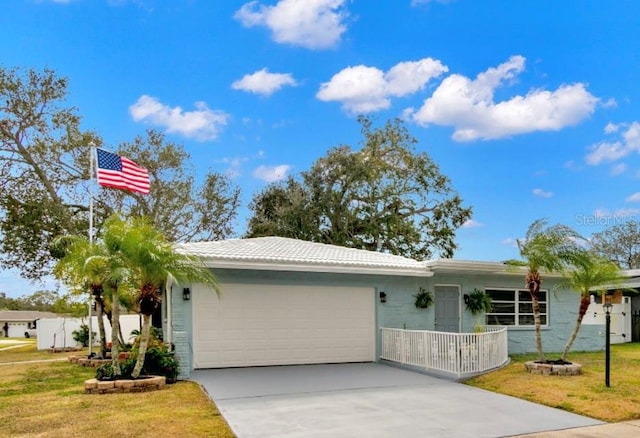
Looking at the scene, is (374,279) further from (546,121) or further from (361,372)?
(546,121)

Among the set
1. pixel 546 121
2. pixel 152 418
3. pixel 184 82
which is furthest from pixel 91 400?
pixel 546 121

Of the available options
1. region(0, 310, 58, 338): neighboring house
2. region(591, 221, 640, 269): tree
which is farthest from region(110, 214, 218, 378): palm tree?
region(0, 310, 58, 338): neighboring house

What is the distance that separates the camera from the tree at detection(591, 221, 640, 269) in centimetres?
4447

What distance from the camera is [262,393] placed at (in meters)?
8.98

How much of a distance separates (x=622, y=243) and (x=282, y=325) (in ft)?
139

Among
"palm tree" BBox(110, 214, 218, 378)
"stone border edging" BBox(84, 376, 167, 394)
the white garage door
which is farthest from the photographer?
the white garage door

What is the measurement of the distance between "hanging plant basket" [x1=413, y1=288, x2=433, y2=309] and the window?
2558 mm

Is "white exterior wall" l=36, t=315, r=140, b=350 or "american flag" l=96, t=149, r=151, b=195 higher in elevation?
"american flag" l=96, t=149, r=151, b=195

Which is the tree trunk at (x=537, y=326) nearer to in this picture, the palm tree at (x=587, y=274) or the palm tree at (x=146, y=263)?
the palm tree at (x=587, y=274)

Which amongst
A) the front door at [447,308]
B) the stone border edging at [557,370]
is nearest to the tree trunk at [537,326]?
the stone border edging at [557,370]

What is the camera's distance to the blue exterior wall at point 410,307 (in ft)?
36.9

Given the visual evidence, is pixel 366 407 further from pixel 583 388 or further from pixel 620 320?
pixel 620 320

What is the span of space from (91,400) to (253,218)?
2102 centimetres

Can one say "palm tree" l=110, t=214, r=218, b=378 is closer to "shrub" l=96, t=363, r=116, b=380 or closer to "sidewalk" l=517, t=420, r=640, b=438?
"shrub" l=96, t=363, r=116, b=380
